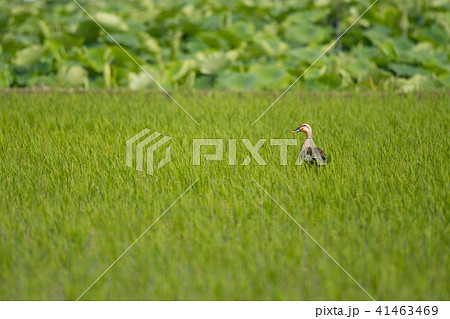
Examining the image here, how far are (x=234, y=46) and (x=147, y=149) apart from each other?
423cm

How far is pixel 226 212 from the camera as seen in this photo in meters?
2.47

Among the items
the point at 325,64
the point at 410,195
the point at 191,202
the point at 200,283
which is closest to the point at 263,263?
the point at 200,283

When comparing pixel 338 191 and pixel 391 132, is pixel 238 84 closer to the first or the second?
pixel 391 132

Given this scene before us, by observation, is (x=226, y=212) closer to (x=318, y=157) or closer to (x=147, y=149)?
(x=318, y=157)

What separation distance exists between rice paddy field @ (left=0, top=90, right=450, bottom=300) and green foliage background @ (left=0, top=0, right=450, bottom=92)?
1.91 metres

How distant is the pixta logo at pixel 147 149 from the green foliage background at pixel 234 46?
2229mm

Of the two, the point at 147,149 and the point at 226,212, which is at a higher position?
the point at 226,212

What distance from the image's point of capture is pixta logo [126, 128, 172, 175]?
3174mm

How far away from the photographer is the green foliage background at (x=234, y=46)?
6.05 meters
